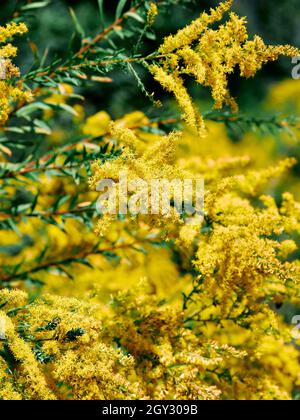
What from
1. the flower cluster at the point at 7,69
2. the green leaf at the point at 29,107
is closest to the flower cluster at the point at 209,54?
the flower cluster at the point at 7,69

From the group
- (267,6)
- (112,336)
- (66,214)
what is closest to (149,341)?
(112,336)

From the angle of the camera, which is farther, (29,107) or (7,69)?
(29,107)

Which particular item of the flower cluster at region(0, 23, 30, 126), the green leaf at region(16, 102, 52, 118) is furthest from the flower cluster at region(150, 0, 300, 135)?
the green leaf at region(16, 102, 52, 118)

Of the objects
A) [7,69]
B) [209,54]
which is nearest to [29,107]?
[7,69]

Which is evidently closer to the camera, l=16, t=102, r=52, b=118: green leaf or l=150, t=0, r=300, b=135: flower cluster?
l=150, t=0, r=300, b=135: flower cluster

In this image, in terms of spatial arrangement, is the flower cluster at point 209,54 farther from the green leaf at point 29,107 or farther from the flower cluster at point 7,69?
the green leaf at point 29,107

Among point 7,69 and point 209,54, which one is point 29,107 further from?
point 209,54

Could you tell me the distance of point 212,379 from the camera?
55.2 inches

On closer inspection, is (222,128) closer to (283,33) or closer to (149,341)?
(283,33)

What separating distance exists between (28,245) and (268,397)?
3.04 ft

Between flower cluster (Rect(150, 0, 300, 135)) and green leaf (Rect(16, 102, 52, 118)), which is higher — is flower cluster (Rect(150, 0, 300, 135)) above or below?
below

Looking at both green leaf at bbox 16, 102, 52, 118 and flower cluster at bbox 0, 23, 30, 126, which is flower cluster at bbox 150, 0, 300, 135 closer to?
flower cluster at bbox 0, 23, 30, 126

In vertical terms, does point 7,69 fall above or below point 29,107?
below

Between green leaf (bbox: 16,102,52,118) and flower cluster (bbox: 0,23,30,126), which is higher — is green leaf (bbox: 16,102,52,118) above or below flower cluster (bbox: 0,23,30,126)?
above
